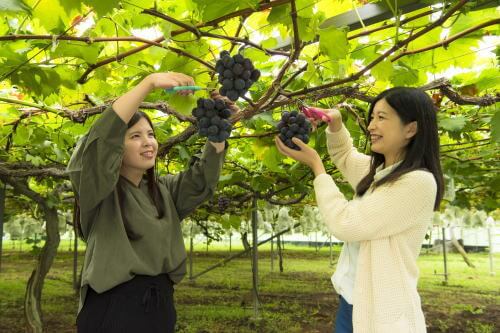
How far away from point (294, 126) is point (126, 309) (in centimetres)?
90

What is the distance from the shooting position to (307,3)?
56.3 inches

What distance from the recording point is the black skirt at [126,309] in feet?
5.38

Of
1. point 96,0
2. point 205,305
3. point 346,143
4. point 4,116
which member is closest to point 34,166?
point 4,116

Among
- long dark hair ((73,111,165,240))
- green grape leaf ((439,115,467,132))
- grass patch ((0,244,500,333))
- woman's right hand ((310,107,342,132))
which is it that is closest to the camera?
long dark hair ((73,111,165,240))

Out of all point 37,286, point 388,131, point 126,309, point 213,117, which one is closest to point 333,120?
point 388,131

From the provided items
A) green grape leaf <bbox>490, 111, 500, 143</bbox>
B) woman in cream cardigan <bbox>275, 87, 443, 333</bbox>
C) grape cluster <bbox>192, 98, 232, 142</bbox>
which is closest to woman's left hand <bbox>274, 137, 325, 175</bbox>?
woman in cream cardigan <bbox>275, 87, 443, 333</bbox>

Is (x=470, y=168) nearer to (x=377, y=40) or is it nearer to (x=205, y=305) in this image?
(x=377, y=40)

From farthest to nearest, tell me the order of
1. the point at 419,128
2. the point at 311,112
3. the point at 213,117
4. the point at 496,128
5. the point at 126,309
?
the point at 496,128 → the point at 311,112 → the point at 419,128 → the point at 126,309 → the point at 213,117

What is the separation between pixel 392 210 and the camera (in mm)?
1668

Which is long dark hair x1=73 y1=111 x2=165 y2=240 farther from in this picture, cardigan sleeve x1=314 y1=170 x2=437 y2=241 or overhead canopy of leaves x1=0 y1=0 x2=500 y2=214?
cardigan sleeve x1=314 y1=170 x2=437 y2=241

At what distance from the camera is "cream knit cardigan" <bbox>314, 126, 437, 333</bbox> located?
1674 mm

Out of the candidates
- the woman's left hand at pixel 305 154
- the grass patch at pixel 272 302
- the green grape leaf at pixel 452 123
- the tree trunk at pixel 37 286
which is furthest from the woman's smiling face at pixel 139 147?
the grass patch at pixel 272 302

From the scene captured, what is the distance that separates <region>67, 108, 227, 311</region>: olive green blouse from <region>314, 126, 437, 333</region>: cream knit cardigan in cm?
58

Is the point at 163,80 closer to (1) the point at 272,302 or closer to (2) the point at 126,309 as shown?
(2) the point at 126,309
